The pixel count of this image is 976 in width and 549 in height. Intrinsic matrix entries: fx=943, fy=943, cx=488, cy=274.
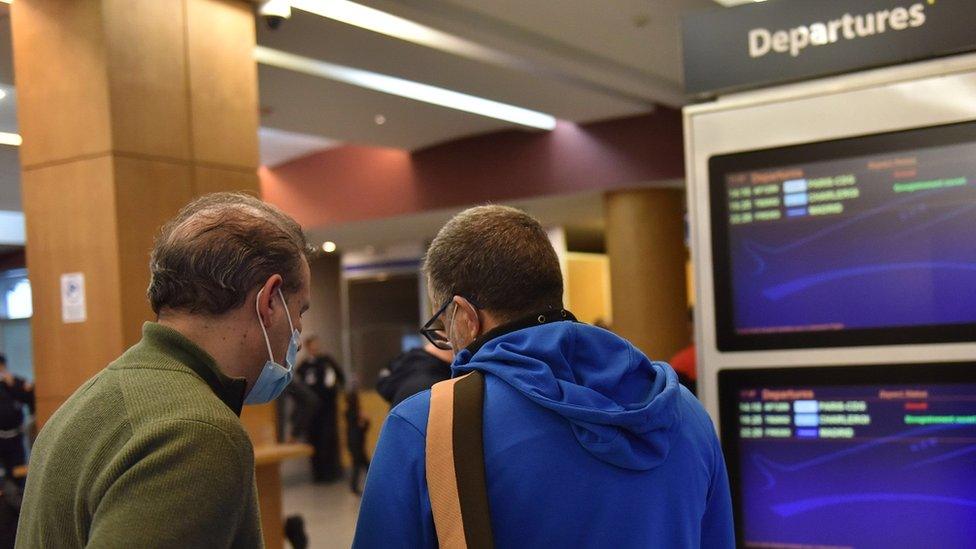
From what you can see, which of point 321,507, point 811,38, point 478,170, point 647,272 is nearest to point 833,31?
point 811,38

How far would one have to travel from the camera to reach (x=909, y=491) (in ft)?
7.25

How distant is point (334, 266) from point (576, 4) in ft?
35.7

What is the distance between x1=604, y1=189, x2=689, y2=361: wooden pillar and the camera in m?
10.3

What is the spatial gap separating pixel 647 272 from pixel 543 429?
359 inches

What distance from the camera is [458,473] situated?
51.6 inches

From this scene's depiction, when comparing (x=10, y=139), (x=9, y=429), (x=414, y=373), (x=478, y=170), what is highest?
(x=478, y=170)

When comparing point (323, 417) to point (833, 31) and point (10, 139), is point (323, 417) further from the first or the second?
point (833, 31)

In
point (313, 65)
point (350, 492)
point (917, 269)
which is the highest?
point (313, 65)

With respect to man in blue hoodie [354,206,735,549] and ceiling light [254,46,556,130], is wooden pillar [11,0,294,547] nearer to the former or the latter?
ceiling light [254,46,556,130]

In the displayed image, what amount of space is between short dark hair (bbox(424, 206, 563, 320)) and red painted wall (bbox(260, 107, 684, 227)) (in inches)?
322

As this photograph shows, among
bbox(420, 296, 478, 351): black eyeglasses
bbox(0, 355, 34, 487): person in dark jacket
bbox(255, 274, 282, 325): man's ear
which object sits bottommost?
bbox(0, 355, 34, 487): person in dark jacket

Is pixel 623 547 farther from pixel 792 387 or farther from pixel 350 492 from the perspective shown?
pixel 350 492

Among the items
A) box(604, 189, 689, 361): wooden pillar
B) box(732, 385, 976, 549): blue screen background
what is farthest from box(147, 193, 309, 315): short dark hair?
box(604, 189, 689, 361): wooden pillar

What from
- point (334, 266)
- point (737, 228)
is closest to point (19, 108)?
point (737, 228)
